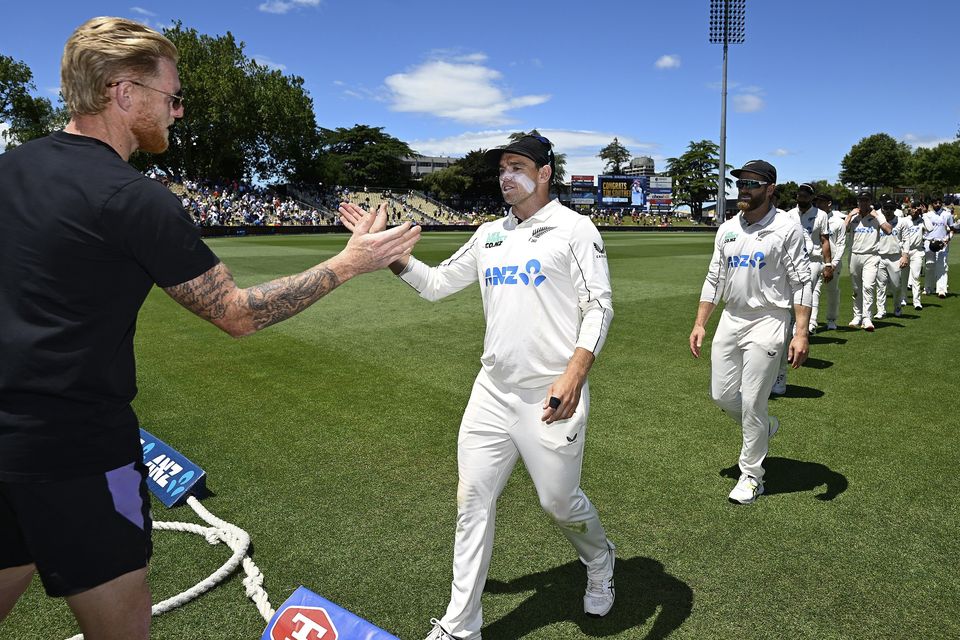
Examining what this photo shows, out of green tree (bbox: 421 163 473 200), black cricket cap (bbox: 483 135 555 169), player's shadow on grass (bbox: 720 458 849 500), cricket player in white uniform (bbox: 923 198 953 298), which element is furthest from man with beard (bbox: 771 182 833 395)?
green tree (bbox: 421 163 473 200)

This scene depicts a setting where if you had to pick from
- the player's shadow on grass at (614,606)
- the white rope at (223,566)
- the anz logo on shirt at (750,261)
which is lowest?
the player's shadow on grass at (614,606)

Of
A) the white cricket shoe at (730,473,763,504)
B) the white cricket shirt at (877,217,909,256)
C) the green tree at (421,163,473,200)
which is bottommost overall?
the white cricket shoe at (730,473,763,504)

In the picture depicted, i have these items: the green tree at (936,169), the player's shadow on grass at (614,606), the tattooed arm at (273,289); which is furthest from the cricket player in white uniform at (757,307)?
the green tree at (936,169)

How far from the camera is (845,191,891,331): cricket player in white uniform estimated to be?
12148mm

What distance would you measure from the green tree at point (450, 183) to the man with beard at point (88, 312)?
100236 millimetres

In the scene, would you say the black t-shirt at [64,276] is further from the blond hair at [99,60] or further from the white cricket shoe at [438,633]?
the white cricket shoe at [438,633]

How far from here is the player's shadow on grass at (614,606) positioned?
133 inches

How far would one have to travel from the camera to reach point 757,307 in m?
5.12

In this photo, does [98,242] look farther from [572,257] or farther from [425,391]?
[425,391]

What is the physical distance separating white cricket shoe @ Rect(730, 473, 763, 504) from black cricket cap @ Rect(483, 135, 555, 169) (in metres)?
2.92

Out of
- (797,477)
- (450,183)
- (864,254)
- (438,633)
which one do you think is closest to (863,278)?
(864,254)

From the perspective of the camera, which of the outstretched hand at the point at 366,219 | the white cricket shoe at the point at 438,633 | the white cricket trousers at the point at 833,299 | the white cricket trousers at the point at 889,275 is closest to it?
the outstretched hand at the point at 366,219

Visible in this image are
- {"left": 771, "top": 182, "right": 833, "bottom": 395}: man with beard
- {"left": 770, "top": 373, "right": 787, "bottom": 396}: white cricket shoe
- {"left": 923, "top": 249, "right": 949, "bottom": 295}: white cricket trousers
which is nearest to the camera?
{"left": 770, "top": 373, "right": 787, "bottom": 396}: white cricket shoe

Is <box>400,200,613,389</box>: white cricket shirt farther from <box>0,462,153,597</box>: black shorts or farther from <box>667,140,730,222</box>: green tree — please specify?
<box>667,140,730,222</box>: green tree
